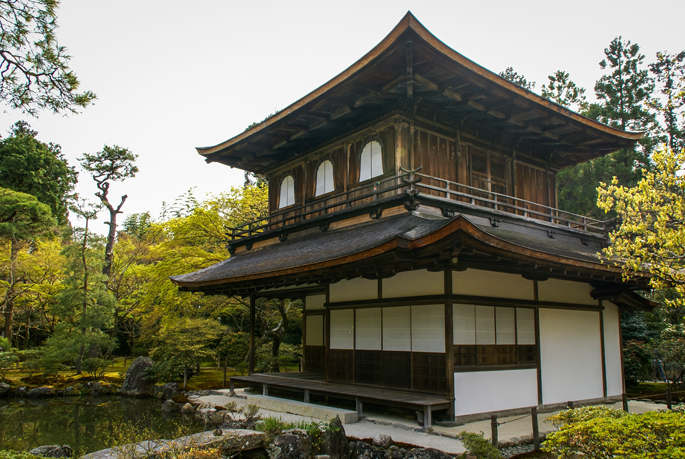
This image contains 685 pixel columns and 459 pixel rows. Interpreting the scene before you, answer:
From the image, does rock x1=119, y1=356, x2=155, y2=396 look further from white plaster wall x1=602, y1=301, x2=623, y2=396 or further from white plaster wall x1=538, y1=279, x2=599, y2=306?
white plaster wall x1=602, y1=301, x2=623, y2=396

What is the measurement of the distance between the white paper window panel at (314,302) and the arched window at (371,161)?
4437 millimetres

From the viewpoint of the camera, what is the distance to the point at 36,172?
116 ft

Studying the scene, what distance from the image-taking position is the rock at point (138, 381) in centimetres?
2020

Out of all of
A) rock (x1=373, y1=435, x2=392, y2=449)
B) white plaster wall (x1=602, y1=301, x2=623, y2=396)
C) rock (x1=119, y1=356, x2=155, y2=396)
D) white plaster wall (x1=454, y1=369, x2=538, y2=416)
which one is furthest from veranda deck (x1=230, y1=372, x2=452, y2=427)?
rock (x1=119, y1=356, x2=155, y2=396)

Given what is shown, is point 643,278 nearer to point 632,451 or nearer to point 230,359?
point 632,451

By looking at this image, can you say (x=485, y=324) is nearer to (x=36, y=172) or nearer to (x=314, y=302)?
(x=314, y=302)

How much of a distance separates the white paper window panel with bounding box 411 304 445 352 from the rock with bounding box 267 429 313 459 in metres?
3.16

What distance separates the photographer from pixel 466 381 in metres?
10.0

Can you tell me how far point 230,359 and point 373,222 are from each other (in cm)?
1624

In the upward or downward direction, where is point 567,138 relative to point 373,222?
upward

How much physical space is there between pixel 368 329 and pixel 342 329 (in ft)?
3.34

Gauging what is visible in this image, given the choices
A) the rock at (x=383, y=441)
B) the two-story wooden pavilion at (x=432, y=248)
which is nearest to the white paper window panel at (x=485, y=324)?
the two-story wooden pavilion at (x=432, y=248)

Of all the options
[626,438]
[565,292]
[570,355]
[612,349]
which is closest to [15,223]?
[565,292]

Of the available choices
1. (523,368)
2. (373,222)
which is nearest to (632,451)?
(523,368)
